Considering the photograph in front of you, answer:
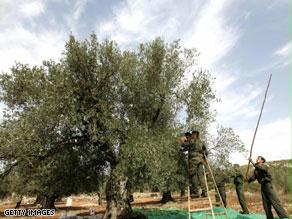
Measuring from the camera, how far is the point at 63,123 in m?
25.0

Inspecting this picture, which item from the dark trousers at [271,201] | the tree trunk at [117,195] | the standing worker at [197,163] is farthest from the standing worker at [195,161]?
the tree trunk at [117,195]

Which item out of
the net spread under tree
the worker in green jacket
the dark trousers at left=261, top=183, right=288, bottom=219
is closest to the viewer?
the dark trousers at left=261, top=183, right=288, bottom=219

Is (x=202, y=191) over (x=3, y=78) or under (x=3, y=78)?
under

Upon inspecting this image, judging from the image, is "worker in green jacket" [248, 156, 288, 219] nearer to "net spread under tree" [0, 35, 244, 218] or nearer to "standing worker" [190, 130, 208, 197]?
"standing worker" [190, 130, 208, 197]

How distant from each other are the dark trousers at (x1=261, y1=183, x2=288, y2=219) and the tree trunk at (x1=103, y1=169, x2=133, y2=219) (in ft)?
38.5

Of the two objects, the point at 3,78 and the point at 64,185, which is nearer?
the point at 3,78

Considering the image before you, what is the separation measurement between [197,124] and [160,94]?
4648mm

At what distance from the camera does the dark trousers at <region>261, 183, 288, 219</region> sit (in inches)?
748

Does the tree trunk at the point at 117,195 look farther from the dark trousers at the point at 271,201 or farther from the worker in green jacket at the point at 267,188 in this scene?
the dark trousers at the point at 271,201

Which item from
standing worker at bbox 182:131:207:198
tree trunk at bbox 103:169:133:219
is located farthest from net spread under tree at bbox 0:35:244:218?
standing worker at bbox 182:131:207:198

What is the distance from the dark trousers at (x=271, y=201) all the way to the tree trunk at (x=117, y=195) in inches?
462

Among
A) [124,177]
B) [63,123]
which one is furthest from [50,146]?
[124,177]

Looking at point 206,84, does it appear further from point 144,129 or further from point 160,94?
point 144,129

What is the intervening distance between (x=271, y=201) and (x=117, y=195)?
1290cm
